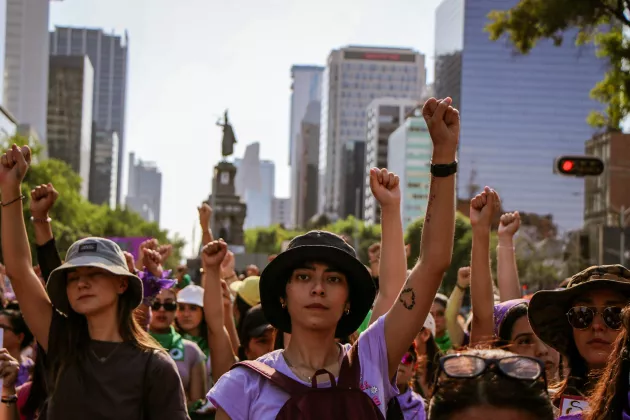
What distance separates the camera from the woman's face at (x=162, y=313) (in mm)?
6375

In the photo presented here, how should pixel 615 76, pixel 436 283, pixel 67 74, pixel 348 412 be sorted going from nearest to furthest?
pixel 348 412 < pixel 436 283 < pixel 615 76 < pixel 67 74

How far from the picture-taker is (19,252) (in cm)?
415

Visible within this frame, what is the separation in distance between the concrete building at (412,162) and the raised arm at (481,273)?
442ft

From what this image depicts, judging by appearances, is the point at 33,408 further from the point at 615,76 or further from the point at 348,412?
the point at 615,76

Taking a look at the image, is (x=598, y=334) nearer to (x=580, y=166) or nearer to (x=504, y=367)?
(x=504, y=367)

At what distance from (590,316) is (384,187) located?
914 mm

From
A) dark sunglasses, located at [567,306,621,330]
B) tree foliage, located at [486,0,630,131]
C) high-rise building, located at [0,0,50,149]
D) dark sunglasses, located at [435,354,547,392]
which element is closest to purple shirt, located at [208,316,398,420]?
dark sunglasses, located at [567,306,621,330]

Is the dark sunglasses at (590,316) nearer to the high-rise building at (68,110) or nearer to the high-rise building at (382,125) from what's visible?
the high-rise building at (68,110)

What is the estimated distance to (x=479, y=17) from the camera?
6063 inches

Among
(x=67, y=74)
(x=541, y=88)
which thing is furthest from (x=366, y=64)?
(x=67, y=74)

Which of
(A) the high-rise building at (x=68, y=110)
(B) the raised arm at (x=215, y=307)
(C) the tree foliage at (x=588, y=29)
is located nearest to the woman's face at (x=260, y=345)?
(B) the raised arm at (x=215, y=307)

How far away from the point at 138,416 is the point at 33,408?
2.74ft

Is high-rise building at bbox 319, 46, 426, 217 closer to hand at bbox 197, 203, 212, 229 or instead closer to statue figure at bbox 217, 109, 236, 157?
statue figure at bbox 217, 109, 236, 157

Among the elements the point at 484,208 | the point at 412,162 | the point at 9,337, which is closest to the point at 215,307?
the point at 484,208
